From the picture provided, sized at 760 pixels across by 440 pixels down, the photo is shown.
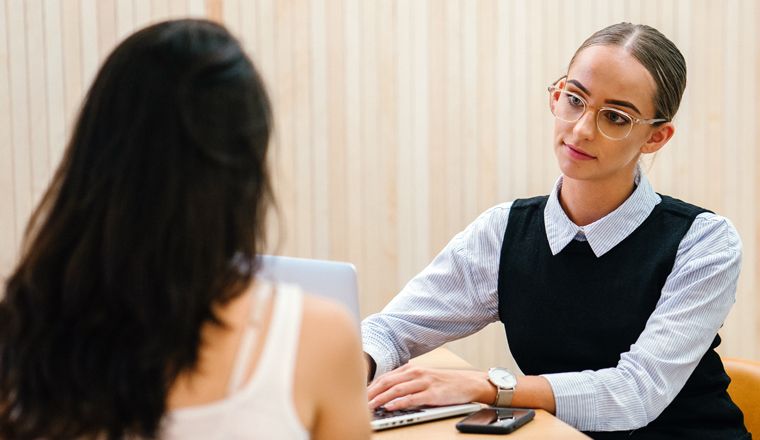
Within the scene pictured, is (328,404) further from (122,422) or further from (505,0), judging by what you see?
(505,0)

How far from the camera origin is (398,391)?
76.8 inches

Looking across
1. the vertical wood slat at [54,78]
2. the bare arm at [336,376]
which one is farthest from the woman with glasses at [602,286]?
the vertical wood slat at [54,78]

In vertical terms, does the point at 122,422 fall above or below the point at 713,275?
above

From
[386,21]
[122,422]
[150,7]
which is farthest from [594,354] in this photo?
[150,7]

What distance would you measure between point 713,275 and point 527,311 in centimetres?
44

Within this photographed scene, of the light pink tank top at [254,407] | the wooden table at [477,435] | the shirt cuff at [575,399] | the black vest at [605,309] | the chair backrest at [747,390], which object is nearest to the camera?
the light pink tank top at [254,407]

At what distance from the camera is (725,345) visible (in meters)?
Answer: 3.77

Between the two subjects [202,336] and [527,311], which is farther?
[527,311]

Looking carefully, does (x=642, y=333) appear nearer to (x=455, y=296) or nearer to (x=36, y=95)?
(x=455, y=296)

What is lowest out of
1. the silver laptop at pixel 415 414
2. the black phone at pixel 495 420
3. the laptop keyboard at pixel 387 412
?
the laptop keyboard at pixel 387 412

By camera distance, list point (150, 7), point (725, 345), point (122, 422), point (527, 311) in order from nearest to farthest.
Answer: point (122, 422)
point (527, 311)
point (150, 7)
point (725, 345)

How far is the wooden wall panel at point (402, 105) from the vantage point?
324cm

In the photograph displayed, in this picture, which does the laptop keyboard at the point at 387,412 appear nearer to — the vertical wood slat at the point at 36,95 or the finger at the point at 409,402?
the finger at the point at 409,402

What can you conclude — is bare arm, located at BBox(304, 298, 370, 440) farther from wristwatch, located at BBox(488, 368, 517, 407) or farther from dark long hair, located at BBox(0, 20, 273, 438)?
wristwatch, located at BBox(488, 368, 517, 407)
